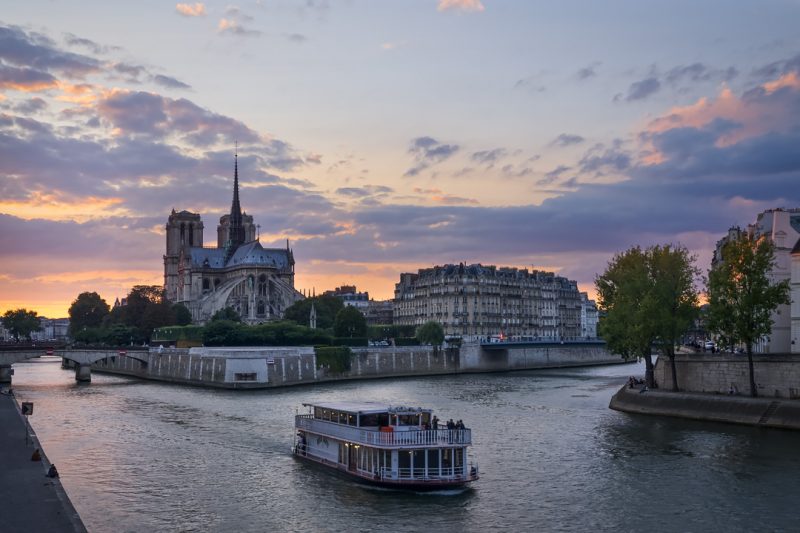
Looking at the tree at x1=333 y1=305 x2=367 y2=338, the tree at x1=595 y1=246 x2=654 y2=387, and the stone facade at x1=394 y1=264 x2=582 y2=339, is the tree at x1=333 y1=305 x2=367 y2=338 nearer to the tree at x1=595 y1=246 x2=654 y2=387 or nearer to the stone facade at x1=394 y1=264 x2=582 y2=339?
the stone facade at x1=394 y1=264 x2=582 y2=339

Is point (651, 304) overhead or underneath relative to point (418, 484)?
overhead

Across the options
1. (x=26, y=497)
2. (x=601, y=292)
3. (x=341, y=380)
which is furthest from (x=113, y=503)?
(x=341, y=380)

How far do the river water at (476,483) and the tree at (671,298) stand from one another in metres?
5.67

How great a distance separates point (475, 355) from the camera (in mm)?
119125

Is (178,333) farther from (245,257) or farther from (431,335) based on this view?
(245,257)

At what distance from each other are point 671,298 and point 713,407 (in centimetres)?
967

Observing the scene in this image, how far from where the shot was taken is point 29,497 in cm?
2977

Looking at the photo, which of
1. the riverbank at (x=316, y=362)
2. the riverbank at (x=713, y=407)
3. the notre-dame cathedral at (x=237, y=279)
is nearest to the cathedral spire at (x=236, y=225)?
the notre-dame cathedral at (x=237, y=279)

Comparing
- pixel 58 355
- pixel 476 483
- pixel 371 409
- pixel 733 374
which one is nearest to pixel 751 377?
pixel 733 374

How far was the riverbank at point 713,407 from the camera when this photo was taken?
47.6m

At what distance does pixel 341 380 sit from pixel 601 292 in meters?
35.0

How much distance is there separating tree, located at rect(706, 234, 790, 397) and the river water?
5.49 metres

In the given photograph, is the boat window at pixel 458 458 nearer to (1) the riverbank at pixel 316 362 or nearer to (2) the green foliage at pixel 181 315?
(1) the riverbank at pixel 316 362

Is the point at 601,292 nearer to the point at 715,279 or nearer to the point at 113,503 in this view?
the point at 715,279
